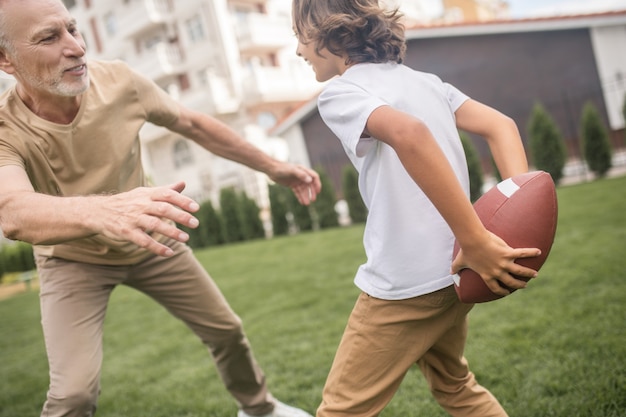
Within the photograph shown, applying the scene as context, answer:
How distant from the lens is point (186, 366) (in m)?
4.51

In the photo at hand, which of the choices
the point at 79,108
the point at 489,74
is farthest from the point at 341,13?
the point at 489,74

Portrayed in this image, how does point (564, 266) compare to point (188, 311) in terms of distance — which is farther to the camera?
point (564, 266)

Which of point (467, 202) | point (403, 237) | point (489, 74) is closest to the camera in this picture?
point (467, 202)

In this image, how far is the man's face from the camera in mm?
2180

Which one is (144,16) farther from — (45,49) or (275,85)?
(45,49)

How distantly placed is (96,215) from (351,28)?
3.25 feet

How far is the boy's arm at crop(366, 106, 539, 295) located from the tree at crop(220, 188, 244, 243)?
13.3m

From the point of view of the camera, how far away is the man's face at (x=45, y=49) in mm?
2180

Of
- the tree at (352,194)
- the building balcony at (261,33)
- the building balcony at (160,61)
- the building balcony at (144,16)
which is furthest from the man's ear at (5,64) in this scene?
the building balcony at (144,16)

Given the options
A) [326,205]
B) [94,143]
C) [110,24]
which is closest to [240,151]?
[94,143]

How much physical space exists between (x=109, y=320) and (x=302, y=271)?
Result: 2661 mm

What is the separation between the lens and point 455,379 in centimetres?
212

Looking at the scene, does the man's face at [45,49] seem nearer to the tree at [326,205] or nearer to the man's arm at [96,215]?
the man's arm at [96,215]

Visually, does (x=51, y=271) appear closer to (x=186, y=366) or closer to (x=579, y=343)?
(x=186, y=366)
